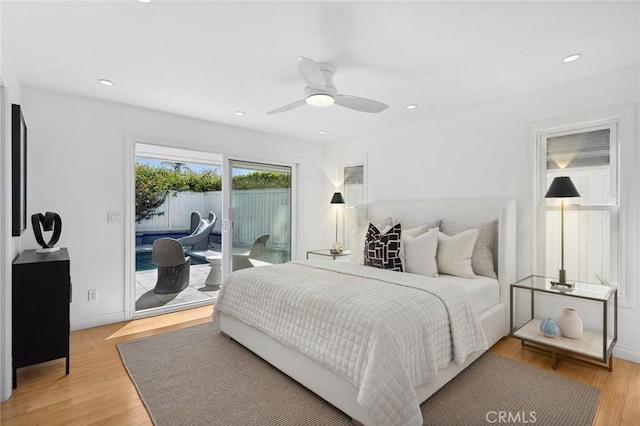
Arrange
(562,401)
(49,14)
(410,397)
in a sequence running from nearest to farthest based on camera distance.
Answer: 1. (410,397)
2. (49,14)
3. (562,401)

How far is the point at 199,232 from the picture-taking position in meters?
5.33

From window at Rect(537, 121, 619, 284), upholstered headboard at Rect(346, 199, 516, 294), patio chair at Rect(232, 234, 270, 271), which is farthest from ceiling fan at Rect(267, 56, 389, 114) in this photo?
patio chair at Rect(232, 234, 270, 271)

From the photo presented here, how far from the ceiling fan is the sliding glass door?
2.11m

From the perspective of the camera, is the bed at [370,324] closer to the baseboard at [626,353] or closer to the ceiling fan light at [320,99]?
the baseboard at [626,353]

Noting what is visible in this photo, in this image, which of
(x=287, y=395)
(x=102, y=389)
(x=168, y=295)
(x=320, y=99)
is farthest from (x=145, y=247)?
(x=320, y=99)

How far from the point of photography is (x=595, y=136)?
2.86 metres

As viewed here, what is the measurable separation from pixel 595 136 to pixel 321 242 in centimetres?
376

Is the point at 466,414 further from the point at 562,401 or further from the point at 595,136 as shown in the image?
the point at 595,136

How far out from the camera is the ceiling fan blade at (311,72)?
205 cm

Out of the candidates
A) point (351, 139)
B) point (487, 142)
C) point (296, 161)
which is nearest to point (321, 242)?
point (296, 161)

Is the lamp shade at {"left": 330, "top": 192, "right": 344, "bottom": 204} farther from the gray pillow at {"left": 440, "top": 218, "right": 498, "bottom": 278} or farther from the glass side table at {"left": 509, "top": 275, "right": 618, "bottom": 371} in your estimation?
the glass side table at {"left": 509, "top": 275, "right": 618, "bottom": 371}

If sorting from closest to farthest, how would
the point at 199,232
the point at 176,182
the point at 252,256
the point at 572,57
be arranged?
the point at 572,57 < the point at 252,256 < the point at 176,182 < the point at 199,232

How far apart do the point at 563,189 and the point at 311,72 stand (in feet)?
7.45

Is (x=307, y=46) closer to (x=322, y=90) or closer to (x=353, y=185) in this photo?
(x=322, y=90)
